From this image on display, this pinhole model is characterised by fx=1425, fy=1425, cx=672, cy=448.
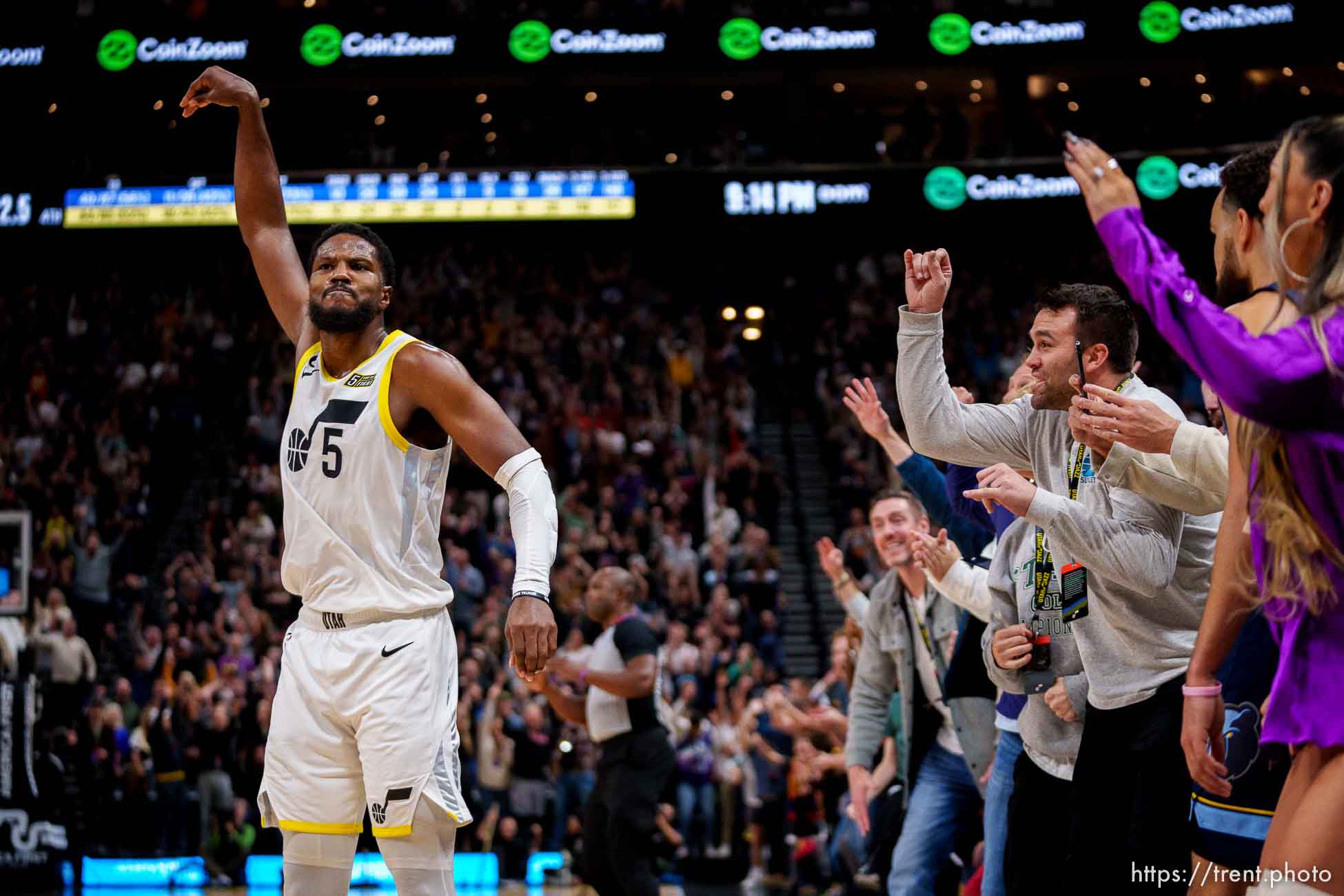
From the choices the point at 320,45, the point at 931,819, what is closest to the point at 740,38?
the point at 320,45

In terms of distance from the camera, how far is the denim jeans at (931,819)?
18.9 feet

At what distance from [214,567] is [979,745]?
1285 cm

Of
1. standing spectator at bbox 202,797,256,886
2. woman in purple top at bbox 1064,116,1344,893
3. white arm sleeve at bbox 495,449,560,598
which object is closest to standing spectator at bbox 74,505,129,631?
standing spectator at bbox 202,797,256,886

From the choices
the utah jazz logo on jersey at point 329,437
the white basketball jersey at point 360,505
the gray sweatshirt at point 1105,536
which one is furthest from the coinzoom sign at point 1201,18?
the utah jazz logo on jersey at point 329,437

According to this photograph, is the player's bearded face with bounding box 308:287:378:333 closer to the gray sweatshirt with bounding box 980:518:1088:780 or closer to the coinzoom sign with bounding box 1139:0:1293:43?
the gray sweatshirt with bounding box 980:518:1088:780

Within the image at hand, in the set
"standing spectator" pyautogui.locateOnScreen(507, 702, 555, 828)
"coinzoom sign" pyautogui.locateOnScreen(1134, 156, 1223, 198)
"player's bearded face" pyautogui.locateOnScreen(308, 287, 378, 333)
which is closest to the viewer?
"player's bearded face" pyautogui.locateOnScreen(308, 287, 378, 333)

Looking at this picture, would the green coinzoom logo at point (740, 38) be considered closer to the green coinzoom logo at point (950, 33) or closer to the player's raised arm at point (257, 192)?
the green coinzoom logo at point (950, 33)

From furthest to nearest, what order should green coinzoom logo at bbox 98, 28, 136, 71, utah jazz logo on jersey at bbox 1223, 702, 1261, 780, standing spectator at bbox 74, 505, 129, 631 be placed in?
green coinzoom logo at bbox 98, 28, 136, 71 → standing spectator at bbox 74, 505, 129, 631 → utah jazz logo on jersey at bbox 1223, 702, 1261, 780

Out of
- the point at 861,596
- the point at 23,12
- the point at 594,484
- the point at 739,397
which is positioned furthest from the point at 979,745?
the point at 23,12

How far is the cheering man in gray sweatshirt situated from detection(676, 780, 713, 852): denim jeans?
872 centimetres

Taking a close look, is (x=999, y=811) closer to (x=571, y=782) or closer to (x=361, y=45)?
(x=571, y=782)

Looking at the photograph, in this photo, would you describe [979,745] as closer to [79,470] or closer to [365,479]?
[365,479]

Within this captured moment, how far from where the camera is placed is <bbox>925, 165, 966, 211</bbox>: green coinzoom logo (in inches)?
756

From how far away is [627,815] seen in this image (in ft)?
24.3
